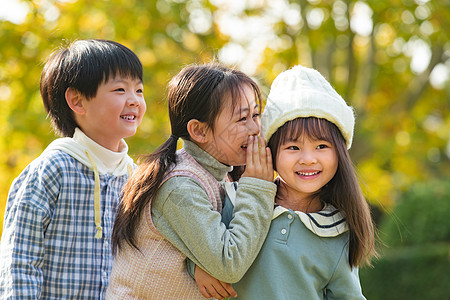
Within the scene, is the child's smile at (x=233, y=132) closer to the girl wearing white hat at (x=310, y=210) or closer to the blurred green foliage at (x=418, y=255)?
the girl wearing white hat at (x=310, y=210)

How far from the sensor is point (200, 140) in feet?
7.18

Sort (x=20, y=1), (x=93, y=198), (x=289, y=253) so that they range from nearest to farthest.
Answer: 1. (x=289, y=253)
2. (x=93, y=198)
3. (x=20, y=1)

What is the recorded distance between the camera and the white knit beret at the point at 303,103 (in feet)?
6.81

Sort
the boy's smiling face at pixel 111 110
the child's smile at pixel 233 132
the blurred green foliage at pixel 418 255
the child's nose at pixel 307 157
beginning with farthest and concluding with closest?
the blurred green foliage at pixel 418 255, the boy's smiling face at pixel 111 110, the child's smile at pixel 233 132, the child's nose at pixel 307 157

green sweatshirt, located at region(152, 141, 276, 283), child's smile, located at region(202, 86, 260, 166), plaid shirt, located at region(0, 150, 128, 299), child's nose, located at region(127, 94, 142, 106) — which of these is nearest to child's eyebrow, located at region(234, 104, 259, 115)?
child's smile, located at region(202, 86, 260, 166)

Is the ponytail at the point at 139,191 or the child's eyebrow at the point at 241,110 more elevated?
the child's eyebrow at the point at 241,110

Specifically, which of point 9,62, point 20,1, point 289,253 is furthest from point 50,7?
point 289,253

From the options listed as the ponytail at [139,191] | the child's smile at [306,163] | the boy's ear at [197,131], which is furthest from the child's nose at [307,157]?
the ponytail at [139,191]

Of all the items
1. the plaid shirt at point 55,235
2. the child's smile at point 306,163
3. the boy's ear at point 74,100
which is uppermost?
the boy's ear at point 74,100

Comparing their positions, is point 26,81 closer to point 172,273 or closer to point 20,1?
→ point 20,1

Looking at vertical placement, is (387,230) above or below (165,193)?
below

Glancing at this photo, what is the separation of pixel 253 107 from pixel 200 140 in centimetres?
24

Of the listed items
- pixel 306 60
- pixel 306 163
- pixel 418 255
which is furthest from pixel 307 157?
pixel 306 60

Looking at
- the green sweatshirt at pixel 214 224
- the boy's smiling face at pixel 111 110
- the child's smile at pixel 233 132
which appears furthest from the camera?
the boy's smiling face at pixel 111 110
